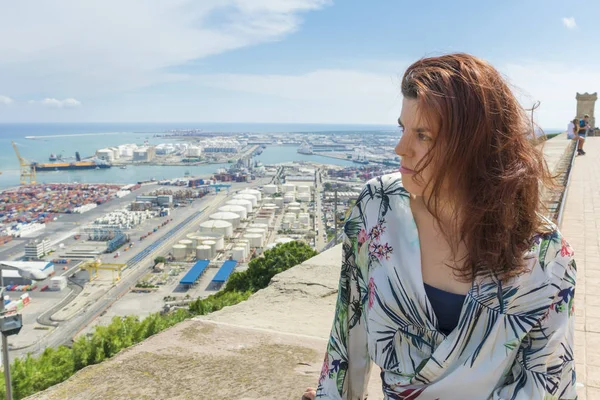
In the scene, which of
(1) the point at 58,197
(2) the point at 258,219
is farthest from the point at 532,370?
(1) the point at 58,197

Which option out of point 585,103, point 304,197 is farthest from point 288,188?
point 585,103

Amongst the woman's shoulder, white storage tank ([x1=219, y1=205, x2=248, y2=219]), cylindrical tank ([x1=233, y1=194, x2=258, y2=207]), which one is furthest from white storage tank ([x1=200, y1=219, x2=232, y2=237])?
the woman's shoulder

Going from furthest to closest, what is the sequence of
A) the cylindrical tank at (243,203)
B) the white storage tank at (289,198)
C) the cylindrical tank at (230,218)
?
the white storage tank at (289,198), the cylindrical tank at (243,203), the cylindrical tank at (230,218)

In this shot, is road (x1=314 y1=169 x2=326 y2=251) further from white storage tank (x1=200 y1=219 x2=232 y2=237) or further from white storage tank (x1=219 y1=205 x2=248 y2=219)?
white storage tank (x1=200 y1=219 x2=232 y2=237)

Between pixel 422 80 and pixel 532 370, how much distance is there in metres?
0.40

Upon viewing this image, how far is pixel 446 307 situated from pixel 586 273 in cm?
Result: 202

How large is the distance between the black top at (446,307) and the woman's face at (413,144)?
5.7 inches

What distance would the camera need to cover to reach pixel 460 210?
0.64 meters

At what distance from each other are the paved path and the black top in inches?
33.1

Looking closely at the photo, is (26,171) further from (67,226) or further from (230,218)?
(230,218)

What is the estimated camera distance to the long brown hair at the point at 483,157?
588mm

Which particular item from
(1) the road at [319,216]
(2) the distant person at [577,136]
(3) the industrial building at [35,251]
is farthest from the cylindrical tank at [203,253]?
(2) the distant person at [577,136]

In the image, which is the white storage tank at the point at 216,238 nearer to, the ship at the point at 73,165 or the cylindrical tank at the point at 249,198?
the cylindrical tank at the point at 249,198

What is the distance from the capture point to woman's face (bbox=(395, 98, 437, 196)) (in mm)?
625
